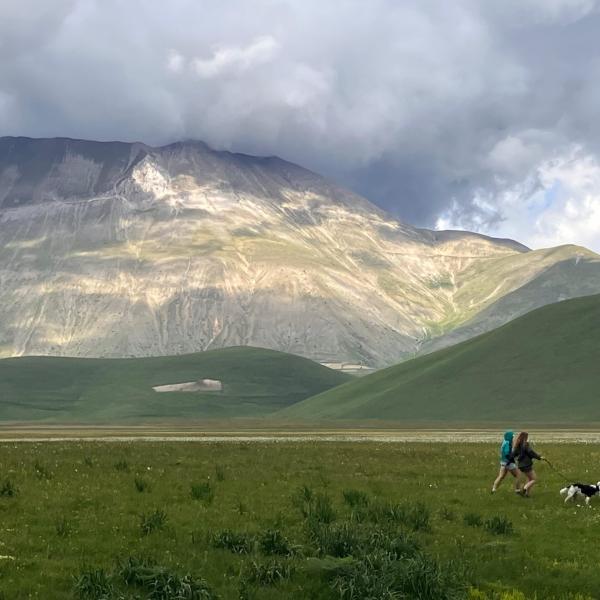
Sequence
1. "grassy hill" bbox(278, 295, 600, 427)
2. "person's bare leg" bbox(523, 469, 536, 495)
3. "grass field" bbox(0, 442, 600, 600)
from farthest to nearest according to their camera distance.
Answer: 1. "grassy hill" bbox(278, 295, 600, 427)
2. "person's bare leg" bbox(523, 469, 536, 495)
3. "grass field" bbox(0, 442, 600, 600)

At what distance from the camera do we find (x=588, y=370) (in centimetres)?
18150

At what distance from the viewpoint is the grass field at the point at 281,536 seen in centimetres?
1547

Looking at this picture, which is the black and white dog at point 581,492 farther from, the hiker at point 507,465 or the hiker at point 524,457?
the hiker at point 507,465

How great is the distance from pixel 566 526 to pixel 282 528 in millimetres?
7814

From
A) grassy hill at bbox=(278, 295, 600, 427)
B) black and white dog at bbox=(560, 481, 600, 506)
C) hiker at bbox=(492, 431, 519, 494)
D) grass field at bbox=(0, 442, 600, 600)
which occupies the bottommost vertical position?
grass field at bbox=(0, 442, 600, 600)

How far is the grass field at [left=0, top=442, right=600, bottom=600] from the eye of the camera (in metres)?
15.5

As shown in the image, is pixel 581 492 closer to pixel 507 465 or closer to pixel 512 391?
pixel 507 465

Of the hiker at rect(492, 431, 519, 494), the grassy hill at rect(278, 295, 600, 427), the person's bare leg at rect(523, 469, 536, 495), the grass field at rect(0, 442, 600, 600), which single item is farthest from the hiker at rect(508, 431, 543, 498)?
the grassy hill at rect(278, 295, 600, 427)

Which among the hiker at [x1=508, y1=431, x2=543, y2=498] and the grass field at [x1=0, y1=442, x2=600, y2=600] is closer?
the grass field at [x1=0, y1=442, x2=600, y2=600]

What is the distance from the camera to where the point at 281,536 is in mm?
19141

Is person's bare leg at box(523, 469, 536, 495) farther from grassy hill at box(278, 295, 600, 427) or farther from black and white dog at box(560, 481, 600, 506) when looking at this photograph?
grassy hill at box(278, 295, 600, 427)

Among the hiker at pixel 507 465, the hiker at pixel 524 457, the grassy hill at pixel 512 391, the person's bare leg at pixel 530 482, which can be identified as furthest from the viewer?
the grassy hill at pixel 512 391

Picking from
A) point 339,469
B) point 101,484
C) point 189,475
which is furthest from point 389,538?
point 339,469

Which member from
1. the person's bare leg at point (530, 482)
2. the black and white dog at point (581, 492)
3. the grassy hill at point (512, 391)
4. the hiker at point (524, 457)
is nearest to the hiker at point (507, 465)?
the hiker at point (524, 457)
